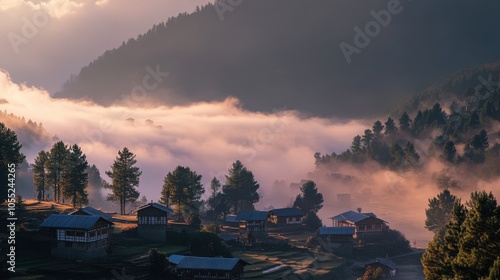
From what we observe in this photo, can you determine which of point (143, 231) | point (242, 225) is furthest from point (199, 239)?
point (242, 225)

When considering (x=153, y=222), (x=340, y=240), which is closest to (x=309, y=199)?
(x=340, y=240)

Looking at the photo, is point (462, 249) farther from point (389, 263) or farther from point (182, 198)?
point (182, 198)

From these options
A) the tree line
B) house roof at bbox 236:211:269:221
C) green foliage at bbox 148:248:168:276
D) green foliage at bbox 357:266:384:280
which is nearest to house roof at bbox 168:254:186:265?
green foliage at bbox 148:248:168:276

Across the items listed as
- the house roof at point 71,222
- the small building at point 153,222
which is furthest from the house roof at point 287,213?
the house roof at point 71,222

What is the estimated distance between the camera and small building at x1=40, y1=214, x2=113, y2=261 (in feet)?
280

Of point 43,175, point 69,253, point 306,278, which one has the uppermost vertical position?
point 43,175

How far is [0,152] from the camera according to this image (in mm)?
103062

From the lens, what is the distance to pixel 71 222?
86.8 metres

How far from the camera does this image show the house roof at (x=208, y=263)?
3329 inches

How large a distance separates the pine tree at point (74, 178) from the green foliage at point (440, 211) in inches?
3627

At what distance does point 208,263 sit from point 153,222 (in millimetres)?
26130

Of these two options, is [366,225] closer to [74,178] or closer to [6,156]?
[74,178]

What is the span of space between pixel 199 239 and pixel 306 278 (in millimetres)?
23012

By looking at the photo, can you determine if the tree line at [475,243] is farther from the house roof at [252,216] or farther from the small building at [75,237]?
the house roof at [252,216]
